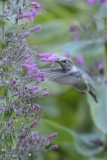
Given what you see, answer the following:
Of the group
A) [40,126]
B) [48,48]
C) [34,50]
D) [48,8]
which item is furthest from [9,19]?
[48,8]

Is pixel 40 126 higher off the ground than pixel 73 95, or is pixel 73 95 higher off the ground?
pixel 40 126

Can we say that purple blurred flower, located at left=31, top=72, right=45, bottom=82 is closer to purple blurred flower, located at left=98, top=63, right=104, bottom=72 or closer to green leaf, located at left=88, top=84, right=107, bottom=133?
green leaf, located at left=88, top=84, right=107, bottom=133

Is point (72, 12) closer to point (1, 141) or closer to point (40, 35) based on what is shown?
point (40, 35)

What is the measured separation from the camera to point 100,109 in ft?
15.8

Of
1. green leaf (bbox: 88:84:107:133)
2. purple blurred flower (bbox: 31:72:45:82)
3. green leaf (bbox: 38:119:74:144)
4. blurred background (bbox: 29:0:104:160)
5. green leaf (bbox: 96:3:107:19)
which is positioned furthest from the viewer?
blurred background (bbox: 29:0:104:160)

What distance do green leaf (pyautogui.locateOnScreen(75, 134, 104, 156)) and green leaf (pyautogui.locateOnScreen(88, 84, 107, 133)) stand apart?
391 millimetres

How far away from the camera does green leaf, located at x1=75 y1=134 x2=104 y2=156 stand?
16.3ft

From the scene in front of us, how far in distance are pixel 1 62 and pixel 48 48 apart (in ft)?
12.8

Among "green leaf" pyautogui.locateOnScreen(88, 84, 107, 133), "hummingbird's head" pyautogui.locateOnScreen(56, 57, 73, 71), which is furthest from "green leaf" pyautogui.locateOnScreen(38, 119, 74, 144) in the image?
"hummingbird's head" pyautogui.locateOnScreen(56, 57, 73, 71)

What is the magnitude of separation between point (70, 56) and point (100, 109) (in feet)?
3.73

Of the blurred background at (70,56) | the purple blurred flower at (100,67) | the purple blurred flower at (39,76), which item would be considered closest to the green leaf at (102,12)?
the blurred background at (70,56)

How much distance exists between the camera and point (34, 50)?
2988mm

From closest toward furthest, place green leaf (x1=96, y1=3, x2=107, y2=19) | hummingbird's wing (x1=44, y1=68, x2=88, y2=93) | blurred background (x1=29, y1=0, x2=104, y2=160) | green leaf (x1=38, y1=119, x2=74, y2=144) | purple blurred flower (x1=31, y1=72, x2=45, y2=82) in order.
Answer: purple blurred flower (x1=31, y1=72, x2=45, y2=82)
hummingbird's wing (x1=44, y1=68, x2=88, y2=93)
green leaf (x1=38, y1=119, x2=74, y2=144)
green leaf (x1=96, y1=3, x2=107, y2=19)
blurred background (x1=29, y1=0, x2=104, y2=160)

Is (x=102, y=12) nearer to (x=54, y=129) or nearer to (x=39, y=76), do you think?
(x=54, y=129)
